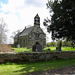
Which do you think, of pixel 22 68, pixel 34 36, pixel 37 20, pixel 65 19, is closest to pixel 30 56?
pixel 22 68

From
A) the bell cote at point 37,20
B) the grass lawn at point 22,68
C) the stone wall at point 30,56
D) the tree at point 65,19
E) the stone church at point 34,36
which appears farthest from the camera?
the bell cote at point 37,20

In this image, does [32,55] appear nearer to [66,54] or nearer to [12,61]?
[12,61]

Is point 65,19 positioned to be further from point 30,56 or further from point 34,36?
point 34,36

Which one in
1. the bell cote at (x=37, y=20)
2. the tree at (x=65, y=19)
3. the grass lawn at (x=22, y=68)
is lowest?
the grass lawn at (x=22, y=68)

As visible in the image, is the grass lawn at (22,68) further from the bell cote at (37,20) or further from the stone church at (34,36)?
the bell cote at (37,20)

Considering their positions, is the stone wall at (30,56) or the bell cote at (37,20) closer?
the stone wall at (30,56)

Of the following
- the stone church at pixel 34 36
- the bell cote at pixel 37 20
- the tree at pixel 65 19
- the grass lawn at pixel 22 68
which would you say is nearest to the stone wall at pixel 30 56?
the grass lawn at pixel 22 68

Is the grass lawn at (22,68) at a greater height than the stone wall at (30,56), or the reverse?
the stone wall at (30,56)

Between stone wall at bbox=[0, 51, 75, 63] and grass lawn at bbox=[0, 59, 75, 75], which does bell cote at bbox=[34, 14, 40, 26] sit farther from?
grass lawn at bbox=[0, 59, 75, 75]

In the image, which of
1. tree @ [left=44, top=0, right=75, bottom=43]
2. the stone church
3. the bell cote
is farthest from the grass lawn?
the bell cote

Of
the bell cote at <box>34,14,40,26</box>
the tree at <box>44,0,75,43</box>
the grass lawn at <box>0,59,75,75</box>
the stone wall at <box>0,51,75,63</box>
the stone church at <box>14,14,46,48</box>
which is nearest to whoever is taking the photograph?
the grass lawn at <box>0,59,75,75</box>

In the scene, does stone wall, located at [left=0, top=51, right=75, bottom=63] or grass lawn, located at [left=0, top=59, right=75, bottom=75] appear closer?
grass lawn, located at [left=0, top=59, right=75, bottom=75]

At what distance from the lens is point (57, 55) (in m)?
10.7

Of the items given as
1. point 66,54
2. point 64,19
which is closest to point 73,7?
point 64,19
